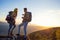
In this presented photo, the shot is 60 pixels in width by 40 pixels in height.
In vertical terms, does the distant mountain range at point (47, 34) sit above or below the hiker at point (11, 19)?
below

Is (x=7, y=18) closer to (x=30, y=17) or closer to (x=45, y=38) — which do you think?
(x=30, y=17)

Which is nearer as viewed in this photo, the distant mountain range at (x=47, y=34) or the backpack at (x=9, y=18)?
the backpack at (x=9, y=18)

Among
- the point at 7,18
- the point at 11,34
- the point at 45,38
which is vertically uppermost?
the point at 7,18

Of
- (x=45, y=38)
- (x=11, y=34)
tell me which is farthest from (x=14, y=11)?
(x=45, y=38)

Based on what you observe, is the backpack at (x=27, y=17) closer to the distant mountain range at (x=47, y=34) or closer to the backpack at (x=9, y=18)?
the backpack at (x=9, y=18)

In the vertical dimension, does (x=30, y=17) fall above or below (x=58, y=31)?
above

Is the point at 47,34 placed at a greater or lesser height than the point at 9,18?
lesser

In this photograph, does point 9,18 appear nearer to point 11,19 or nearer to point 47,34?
point 11,19

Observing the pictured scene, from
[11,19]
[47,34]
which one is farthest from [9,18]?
[47,34]

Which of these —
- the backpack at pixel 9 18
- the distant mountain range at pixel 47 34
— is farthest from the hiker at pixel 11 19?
the distant mountain range at pixel 47 34

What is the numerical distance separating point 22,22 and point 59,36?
523cm

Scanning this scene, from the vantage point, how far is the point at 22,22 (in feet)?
47.1

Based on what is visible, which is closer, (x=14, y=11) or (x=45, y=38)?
(x=14, y=11)

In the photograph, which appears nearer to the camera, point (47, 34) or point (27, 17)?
point (27, 17)
